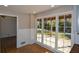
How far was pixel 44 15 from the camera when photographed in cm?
323

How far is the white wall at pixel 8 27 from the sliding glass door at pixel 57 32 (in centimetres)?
187

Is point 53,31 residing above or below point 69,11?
below

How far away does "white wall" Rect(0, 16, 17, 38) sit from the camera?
473cm

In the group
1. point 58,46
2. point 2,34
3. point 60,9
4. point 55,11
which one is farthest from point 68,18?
point 2,34

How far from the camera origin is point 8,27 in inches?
199

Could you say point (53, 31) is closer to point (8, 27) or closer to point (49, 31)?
point (49, 31)

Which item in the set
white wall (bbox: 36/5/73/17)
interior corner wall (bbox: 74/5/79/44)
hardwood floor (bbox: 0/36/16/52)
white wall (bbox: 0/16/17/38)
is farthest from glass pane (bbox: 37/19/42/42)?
interior corner wall (bbox: 74/5/79/44)

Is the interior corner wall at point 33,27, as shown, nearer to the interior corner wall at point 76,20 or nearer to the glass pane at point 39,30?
the glass pane at point 39,30

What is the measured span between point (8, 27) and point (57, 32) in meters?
3.21

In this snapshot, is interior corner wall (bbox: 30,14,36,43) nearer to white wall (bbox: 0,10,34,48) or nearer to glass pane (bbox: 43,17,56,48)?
white wall (bbox: 0,10,34,48)

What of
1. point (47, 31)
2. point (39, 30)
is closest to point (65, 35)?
point (47, 31)

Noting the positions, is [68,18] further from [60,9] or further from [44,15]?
[44,15]
